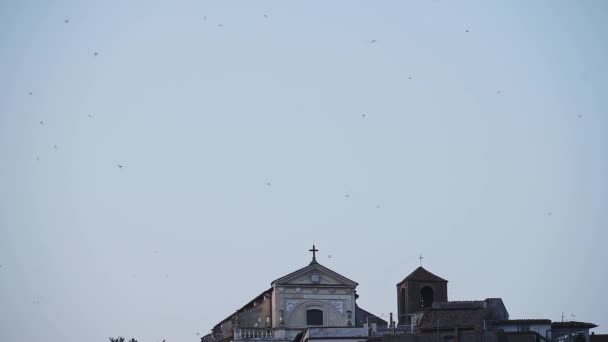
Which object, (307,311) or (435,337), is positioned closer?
(435,337)

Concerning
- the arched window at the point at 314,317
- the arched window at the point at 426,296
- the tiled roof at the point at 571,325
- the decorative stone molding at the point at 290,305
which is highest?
the arched window at the point at 426,296

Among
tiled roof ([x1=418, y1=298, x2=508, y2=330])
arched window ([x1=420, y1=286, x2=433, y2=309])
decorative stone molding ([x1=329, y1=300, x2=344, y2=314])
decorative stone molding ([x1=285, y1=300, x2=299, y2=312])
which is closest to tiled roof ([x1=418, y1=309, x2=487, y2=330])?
tiled roof ([x1=418, y1=298, x2=508, y2=330])

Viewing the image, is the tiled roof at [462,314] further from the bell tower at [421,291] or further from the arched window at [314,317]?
the arched window at [314,317]

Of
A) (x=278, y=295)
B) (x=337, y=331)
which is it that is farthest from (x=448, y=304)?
(x=278, y=295)

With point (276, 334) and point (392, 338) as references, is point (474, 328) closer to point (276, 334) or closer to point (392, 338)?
point (392, 338)

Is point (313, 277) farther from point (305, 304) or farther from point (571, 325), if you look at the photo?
point (571, 325)

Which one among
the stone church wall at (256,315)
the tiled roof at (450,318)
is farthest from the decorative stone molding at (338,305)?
the tiled roof at (450,318)

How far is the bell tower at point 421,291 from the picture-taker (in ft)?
273

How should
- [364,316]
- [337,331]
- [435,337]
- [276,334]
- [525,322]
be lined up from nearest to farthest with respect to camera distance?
[435,337] → [525,322] → [337,331] → [276,334] → [364,316]

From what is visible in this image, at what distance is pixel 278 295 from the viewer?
8288cm

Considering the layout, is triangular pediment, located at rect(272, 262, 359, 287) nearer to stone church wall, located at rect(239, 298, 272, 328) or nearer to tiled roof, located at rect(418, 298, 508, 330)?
stone church wall, located at rect(239, 298, 272, 328)

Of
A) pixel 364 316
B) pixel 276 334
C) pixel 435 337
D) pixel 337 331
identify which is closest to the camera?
pixel 435 337

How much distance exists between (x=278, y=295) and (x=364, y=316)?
8180 millimetres

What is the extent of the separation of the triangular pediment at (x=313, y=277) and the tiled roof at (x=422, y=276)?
13.9 ft
